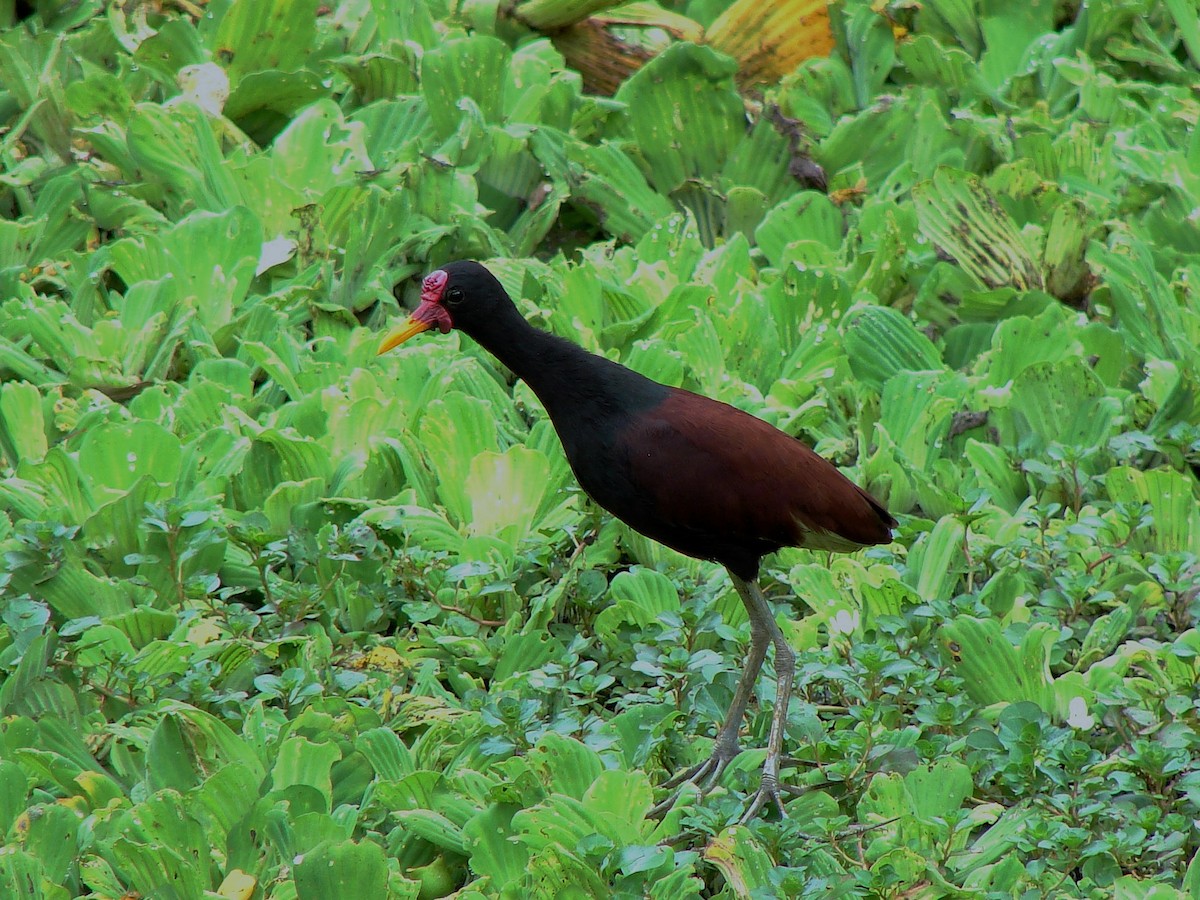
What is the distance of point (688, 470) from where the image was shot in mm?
3105

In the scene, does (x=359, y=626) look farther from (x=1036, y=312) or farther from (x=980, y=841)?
(x=1036, y=312)

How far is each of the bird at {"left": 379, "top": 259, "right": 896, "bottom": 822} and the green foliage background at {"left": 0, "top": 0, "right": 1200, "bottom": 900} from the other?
0.59 feet

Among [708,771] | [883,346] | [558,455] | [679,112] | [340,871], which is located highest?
[679,112]

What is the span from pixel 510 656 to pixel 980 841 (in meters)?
1.11

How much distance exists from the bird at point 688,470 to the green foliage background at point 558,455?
18cm

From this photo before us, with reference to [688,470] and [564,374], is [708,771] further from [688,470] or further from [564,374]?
[564,374]

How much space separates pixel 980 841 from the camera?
2877 mm

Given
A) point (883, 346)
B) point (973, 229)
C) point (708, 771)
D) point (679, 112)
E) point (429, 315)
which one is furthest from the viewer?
point (679, 112)

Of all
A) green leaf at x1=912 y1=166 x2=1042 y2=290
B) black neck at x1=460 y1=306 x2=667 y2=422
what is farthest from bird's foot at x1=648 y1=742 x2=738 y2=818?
green leaf at x1=912 y1=166 x2=1042 y2=290

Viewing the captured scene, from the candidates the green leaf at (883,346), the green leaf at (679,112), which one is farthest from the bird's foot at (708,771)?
the green leaf at (679,112)

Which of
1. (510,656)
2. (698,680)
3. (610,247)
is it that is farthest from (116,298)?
(698,680)

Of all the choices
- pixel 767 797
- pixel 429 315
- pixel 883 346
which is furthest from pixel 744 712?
pixel 883 346

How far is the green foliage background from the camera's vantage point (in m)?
2.85

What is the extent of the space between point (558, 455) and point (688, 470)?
0.97 metres
